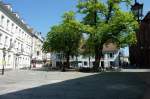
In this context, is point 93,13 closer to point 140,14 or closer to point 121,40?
point 121,40

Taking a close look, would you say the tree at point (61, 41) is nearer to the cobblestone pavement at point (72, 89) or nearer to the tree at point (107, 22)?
the tree at point (107, 22)

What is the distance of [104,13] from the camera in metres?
46.0

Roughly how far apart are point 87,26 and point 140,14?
25.0 meters

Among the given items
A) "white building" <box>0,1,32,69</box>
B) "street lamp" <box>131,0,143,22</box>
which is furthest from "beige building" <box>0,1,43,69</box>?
"street lamp" <box>131,0,143,22</box>

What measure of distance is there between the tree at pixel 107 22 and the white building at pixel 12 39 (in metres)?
11.8

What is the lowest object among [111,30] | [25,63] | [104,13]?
[25,63]

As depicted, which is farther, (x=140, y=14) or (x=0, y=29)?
(x=0, y=29)

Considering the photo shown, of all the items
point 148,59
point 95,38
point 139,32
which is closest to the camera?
point 95,38

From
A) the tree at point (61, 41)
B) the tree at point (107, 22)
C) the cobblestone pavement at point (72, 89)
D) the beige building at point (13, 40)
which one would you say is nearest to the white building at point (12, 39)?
the beige building at point (13, 40)

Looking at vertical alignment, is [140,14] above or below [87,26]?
below

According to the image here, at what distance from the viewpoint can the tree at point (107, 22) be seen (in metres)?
43.8

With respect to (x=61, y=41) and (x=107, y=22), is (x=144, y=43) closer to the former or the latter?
(x=107, y=22)

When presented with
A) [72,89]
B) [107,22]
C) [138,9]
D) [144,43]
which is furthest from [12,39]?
[72,89]

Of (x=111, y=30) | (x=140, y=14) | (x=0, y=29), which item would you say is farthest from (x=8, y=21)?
(x=140, y=14)
